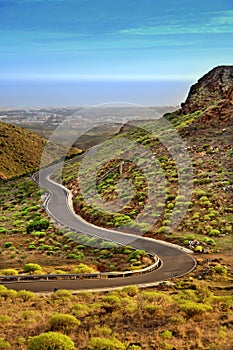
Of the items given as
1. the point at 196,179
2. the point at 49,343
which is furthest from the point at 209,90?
the point at 49,343

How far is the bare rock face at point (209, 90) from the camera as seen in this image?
6369cm

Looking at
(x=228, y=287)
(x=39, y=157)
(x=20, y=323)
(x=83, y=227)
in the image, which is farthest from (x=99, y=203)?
(x=39, y=157)

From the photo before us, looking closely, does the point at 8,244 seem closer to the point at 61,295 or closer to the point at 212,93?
the point at 61,295

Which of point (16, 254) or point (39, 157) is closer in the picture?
point (16, 254)

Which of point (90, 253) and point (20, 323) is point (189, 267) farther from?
point (20, 323)

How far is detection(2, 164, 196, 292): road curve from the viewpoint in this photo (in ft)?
63.2

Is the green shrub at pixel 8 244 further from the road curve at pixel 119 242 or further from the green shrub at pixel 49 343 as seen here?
the green shrub at pixel 49 343

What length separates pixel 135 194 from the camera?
4034cm

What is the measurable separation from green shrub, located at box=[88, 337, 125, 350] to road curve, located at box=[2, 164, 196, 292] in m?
6.47

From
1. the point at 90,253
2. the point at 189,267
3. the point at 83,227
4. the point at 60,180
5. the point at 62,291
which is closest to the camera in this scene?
the point at 62,291

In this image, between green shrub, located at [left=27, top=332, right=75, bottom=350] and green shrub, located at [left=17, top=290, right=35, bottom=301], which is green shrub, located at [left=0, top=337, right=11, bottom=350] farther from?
green shrub, located at [left=17, top=290, right=35, bottom=301]

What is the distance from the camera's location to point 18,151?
110125mm

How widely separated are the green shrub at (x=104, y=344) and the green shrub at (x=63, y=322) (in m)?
1.58

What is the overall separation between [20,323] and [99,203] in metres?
27.4
